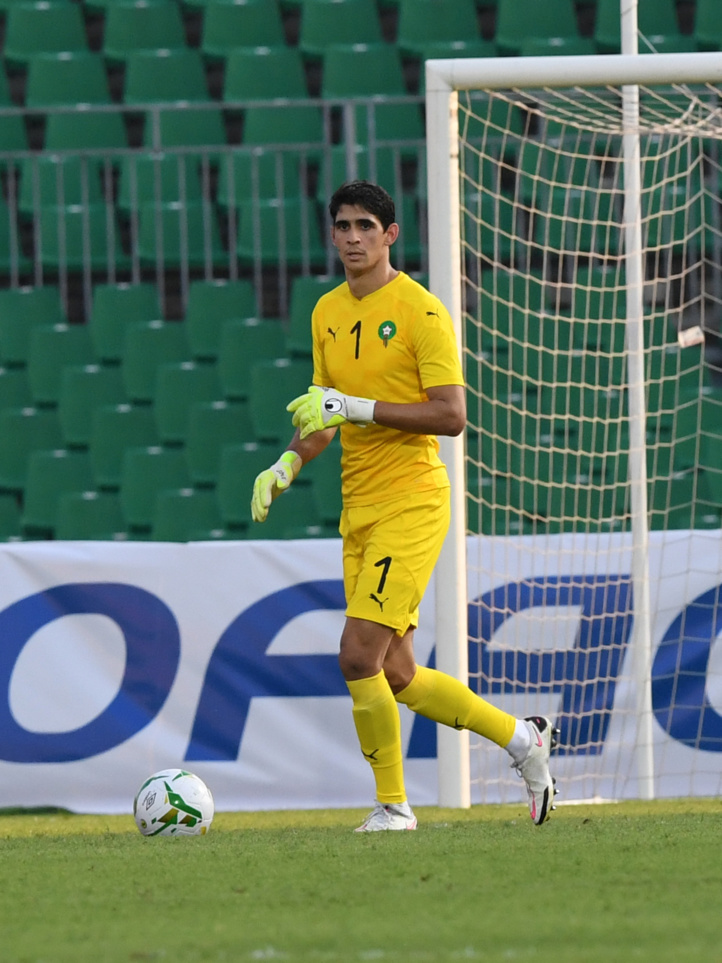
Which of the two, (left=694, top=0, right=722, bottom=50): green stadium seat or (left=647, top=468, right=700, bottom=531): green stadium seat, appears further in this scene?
(left=694, top=0, right=722, bottom=50): green stadium seat

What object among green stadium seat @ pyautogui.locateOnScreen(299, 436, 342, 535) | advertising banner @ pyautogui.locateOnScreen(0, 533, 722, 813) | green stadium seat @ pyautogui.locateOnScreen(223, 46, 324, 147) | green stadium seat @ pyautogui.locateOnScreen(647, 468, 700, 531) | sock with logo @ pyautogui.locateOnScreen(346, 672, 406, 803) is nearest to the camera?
sock with logo @ pyautogui.locateOnScreen(346, 672, 406, 803)

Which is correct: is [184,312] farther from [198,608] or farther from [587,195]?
[198,608]

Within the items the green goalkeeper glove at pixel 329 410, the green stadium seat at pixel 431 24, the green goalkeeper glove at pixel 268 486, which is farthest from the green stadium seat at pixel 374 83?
the green goalkeeper glove at pixel 329 410

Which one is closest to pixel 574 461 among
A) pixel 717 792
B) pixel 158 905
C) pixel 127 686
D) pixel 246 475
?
pixel 246 475

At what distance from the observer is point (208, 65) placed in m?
10.3

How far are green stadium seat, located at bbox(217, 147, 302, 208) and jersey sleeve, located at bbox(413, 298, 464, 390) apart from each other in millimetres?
4899

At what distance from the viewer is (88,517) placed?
883 centimetres

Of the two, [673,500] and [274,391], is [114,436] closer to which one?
[274,391]

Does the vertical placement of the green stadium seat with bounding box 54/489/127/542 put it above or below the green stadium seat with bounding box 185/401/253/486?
below

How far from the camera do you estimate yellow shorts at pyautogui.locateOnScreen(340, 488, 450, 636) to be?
4582mm

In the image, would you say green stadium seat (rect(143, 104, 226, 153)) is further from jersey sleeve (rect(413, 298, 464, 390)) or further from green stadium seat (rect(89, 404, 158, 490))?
jersey sleeve (rect(413, 298, 464, 390))

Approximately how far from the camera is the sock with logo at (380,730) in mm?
4613

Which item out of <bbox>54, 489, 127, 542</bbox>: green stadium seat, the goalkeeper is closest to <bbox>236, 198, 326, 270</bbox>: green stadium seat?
<bbox>54, 489, 127, 542</bbox>: green stadium seat

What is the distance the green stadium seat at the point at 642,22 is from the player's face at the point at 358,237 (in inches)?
209
